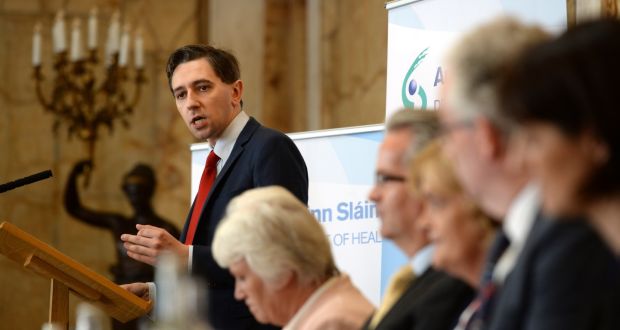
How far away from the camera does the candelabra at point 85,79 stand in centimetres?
970

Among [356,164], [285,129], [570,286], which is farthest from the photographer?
[285,129]

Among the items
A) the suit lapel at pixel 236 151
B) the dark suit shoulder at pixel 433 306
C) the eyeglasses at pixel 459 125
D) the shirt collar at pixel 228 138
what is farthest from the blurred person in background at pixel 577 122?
the shirt collar at pixel 228 138

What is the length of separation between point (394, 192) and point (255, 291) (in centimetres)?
56

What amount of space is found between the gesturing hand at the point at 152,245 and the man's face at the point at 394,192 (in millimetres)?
1322

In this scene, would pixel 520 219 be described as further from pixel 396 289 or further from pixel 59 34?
pixel 59 34

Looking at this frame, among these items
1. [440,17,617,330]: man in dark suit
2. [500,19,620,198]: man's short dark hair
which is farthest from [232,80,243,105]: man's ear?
[500,19,620,198]: man's short dark hair

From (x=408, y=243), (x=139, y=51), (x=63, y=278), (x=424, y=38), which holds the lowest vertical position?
(x=63, y=278)

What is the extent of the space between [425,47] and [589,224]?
3.30 metres

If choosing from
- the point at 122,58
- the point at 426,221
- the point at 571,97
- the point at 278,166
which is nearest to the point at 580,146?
the point at 571,97

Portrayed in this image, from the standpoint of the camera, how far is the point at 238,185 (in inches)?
177

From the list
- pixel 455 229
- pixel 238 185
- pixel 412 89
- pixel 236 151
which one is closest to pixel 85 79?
pixel 412 89

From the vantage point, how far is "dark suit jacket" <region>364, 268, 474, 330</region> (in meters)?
2.77

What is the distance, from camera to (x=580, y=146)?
174 cm

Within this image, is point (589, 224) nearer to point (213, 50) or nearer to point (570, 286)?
point (570, 286)
